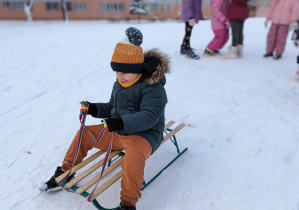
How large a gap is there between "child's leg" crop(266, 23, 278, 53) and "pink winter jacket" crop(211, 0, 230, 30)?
1.30 metres

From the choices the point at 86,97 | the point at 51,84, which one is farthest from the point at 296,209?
the point at 51,84

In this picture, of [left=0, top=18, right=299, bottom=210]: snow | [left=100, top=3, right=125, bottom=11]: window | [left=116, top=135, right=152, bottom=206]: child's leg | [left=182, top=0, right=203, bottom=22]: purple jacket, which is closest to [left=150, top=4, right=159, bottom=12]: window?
[left=100, top=3, right=125, bottom=11]: window

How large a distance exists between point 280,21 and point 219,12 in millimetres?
1575

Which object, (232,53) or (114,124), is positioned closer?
(114,124)

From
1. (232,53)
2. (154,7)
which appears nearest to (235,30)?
(232,53)

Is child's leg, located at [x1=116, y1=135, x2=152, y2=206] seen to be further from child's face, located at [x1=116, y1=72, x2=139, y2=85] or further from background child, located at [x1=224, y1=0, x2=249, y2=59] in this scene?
background child, located at [x1=224, y1=0, x2=249, y2=59]

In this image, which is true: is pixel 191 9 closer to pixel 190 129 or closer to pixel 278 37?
pixel 278 37

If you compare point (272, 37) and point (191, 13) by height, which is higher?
point (191, 13)

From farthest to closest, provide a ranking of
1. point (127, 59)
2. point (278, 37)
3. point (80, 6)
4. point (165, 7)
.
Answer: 1. point (165, 7)
2. point (80, 6)
3. point (278, 37)
4. point (127, 59)

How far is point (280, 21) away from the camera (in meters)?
7.20

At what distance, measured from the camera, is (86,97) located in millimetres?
5332

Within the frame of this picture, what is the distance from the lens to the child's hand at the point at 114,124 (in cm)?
239

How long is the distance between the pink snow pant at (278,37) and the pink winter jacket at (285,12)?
0.44ft

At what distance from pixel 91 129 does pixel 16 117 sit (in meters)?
2.36
